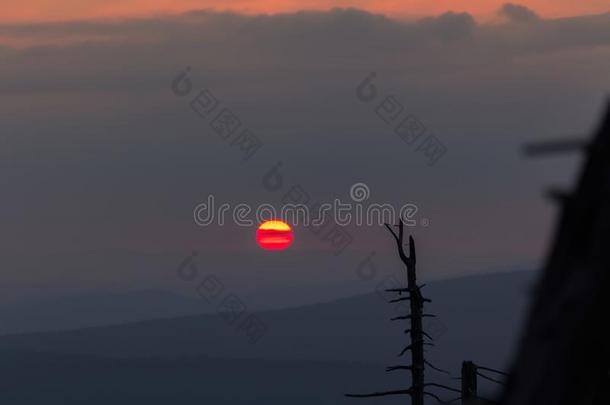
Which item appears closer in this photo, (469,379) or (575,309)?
(575,309)

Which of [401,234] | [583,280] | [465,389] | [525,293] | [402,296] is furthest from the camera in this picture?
[402,296]

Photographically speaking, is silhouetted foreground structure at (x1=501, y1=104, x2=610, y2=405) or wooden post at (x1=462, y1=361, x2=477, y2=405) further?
wooden post at (x1=462, y1=361, x2=477, y2=405)

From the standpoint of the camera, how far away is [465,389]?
21.3 m

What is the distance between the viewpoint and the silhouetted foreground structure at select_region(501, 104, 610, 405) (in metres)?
3.13

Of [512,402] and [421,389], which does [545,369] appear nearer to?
[512,402]

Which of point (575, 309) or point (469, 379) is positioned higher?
point (469, 379)

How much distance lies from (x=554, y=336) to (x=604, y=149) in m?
0.47

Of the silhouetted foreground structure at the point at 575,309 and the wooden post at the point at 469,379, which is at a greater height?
the wooden post at the point at 469,379

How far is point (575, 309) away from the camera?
317cm

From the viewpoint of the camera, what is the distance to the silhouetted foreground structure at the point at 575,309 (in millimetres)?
3133

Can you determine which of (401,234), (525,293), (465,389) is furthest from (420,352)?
(525,293)

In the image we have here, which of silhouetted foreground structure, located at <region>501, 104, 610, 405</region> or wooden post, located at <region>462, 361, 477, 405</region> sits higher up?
wooden post, located at <region>462, 361, 477, 405</region>

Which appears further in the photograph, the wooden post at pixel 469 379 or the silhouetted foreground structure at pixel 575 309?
the wooden post at pixel 469 379

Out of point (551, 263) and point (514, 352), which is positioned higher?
point (551, 263)
